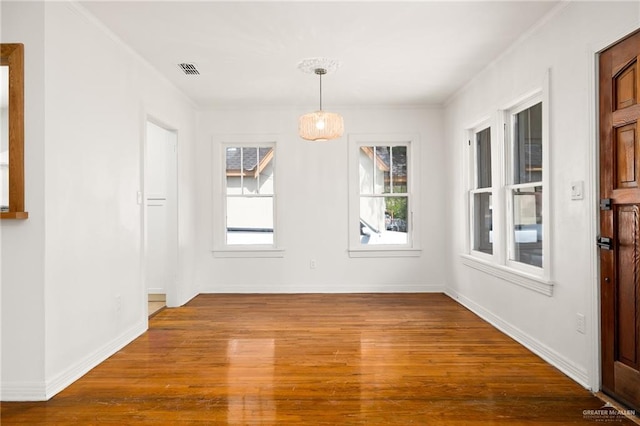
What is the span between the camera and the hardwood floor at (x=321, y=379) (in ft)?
8.05

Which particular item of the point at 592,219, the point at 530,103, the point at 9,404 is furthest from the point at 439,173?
the point at 9,404

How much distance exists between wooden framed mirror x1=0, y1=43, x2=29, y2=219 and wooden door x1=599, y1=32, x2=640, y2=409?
3.62 meters

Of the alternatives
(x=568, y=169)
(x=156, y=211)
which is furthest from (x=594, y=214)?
(x=156, y=211)

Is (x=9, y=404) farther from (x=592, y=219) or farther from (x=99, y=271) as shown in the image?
(x=592, y=219)

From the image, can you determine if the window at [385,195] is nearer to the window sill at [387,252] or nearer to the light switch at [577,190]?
the window sill at [387,252]

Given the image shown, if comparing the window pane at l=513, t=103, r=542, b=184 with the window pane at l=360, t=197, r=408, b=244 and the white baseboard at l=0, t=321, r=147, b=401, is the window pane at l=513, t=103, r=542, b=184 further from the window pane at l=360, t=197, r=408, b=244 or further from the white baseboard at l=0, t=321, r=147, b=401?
the white baseboard at l=0, t=321, r=147, b=401

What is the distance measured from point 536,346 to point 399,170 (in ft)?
10.6

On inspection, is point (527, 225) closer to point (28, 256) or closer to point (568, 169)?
point (568, 169)

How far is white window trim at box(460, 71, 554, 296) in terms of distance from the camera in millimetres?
3268

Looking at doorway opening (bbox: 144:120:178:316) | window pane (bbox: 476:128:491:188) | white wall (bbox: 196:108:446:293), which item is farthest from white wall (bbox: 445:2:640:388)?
doorway opening (bbox: 144:120:178:316)

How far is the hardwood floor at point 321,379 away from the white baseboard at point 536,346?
7 cm

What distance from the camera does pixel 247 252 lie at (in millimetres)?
6016

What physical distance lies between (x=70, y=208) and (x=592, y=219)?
138 inches

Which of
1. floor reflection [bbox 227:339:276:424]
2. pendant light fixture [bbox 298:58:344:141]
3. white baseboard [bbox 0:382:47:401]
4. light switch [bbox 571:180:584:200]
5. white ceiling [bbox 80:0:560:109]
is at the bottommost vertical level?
floor reflection [bbox 227:339:276:424]
